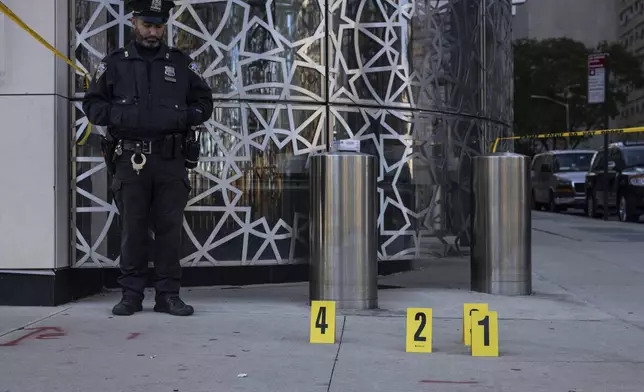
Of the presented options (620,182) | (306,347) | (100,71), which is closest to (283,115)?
(100,71)

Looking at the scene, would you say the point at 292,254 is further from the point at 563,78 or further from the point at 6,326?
the point at 563,78

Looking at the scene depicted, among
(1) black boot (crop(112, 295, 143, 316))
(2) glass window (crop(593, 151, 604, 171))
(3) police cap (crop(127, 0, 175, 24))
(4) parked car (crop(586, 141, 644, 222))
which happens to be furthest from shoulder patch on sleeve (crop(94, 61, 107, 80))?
(2) glass window (crop(593, 151, 604, 171))

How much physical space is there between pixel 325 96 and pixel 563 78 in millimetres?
47124

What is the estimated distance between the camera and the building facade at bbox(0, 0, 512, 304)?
647 cm

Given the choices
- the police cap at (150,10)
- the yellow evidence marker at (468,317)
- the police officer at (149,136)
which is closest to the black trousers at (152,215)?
the police officer at (149,136)

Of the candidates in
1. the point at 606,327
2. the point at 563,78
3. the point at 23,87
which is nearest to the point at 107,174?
the point at 23,87

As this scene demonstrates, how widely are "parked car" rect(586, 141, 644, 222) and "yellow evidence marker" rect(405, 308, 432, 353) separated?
48.2 ft

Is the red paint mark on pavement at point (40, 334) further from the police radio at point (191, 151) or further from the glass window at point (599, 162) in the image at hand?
the glass window at point (599, 162)

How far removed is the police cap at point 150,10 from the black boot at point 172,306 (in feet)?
6.28

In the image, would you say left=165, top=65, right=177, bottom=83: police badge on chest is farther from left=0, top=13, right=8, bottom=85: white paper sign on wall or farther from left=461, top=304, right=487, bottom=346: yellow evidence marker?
left=461, top=304, right=487, bottom=346: yellow evidence marker

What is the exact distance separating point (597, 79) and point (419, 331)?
61.0 feet

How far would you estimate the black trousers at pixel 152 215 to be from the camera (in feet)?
20.6

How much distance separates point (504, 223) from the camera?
7359mm

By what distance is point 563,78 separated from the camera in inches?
2053
